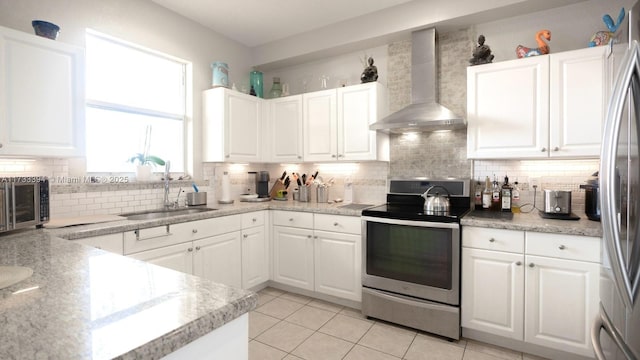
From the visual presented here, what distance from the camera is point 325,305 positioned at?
3.04 m

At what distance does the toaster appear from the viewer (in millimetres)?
2311

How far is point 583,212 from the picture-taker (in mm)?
2561

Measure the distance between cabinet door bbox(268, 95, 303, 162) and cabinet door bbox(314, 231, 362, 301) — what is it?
3.52 ft

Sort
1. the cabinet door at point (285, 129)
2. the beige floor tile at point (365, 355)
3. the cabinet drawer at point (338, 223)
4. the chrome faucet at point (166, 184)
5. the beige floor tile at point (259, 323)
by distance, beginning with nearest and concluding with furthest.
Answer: the beige floor tile at point (365, 355), the beige floor tile at point (259, 323), the cabinet drawer at point (338, 223), the chrome faucet at point (166, 184), the cabinet door at point (285, 129)

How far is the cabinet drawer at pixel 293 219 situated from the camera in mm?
3136

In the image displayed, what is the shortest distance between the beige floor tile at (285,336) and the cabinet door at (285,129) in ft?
5.77

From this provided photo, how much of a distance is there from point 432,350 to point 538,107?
1960 mm

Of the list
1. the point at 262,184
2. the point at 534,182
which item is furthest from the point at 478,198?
the point at 262,184

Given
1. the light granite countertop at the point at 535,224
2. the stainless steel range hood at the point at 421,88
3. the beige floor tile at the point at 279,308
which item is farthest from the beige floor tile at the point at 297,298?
the stainless steel range hood at the point at 421,88

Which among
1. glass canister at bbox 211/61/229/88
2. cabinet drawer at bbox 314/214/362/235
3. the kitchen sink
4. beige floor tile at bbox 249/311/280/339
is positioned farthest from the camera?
glass canister at bbox 211/61/229/88

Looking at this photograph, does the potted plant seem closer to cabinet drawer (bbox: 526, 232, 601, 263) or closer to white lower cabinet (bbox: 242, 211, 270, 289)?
white lower cabinet (bbox: 242, 211, 270, 289)

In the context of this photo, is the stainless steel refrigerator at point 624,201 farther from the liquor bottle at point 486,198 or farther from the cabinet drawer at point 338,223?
the cabinet drawer at point 338,223

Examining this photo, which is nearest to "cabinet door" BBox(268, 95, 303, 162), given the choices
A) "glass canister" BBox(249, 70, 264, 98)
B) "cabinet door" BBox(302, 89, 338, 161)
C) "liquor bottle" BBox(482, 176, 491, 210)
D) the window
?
"cabinet door" BBox(302, 89, 338, 161)

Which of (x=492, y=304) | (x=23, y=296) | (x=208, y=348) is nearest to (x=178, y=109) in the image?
(x=23, y=296)
